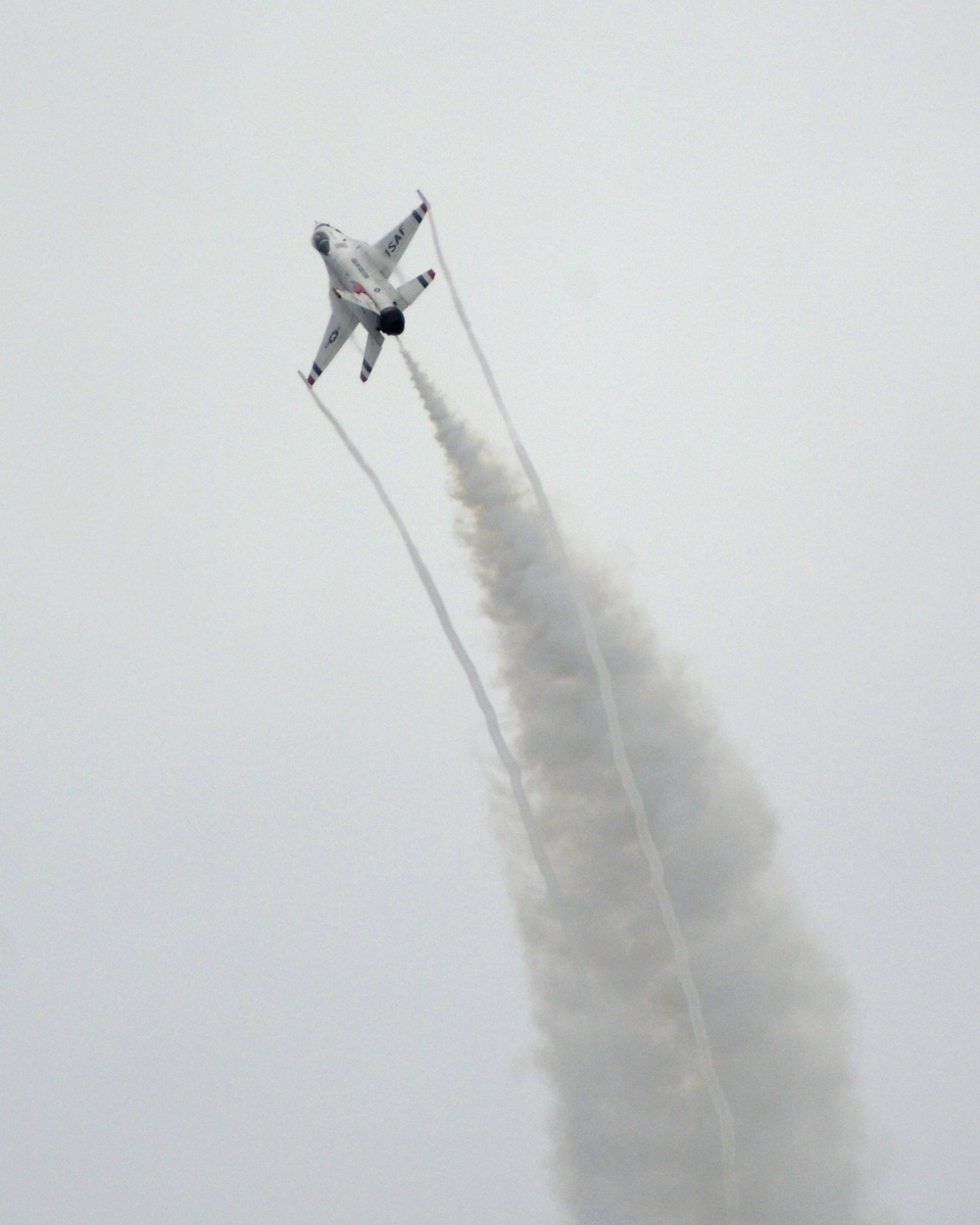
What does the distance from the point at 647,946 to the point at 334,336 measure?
1049 inches

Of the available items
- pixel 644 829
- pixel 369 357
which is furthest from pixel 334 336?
pixel 644 829

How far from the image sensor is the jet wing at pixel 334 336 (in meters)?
55.1

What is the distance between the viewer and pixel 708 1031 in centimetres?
5272

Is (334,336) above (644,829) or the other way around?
above

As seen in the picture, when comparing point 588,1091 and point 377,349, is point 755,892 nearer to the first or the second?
point 588,1091

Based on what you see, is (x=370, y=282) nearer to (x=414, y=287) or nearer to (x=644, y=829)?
(x=414, y=287)

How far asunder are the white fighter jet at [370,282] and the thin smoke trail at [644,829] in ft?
6.11

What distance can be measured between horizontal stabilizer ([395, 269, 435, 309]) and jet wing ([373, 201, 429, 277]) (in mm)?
1356

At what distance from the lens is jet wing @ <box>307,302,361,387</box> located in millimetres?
55062

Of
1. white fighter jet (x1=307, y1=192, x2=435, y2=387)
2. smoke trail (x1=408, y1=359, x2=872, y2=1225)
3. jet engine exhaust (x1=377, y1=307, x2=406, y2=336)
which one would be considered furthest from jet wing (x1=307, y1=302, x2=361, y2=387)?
smoke trail (x1=408, y1=359, x2=872, y2=1225)

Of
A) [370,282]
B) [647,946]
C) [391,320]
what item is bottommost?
[647,946]

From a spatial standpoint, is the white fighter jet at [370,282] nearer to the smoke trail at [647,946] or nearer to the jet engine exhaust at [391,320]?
the jet engine exhaust at [391,320]

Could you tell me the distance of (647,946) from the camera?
53688 mm

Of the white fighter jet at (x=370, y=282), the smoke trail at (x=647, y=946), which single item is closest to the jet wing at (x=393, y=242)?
the white fighter jet at (x=370, y=282)
